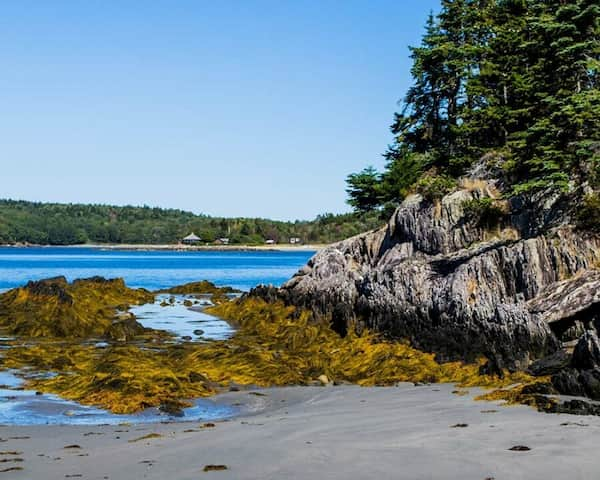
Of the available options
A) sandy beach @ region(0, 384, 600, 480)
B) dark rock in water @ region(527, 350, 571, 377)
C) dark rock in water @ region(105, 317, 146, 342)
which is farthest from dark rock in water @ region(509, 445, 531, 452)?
dark rock in water @ region(105, 317, 146, 342)

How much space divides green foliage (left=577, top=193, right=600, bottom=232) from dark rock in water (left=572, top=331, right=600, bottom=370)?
381 inches

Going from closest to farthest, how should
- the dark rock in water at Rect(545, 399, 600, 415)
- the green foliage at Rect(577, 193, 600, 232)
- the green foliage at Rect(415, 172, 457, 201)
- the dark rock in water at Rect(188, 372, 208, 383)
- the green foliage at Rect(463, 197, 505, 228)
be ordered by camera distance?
the dark rock in water at Rect(545, 399, 600, 415), the dark rock in water at Rect(188, 372, 208, 383), the green foliage at Rect(577, 193, 600, 232), the green foliage at Rect(463, 197, 505, 228), the green foliage at Rect(415, 172, 457, 201)

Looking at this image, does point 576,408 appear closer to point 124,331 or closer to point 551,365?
point 551,365

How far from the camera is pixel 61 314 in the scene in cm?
2773

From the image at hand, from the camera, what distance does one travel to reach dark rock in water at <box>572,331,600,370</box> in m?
13.7

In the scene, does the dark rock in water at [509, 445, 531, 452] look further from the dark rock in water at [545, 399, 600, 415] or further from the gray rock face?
the gray rock face

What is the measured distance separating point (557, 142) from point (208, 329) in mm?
15633

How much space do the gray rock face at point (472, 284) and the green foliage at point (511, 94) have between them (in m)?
1.83

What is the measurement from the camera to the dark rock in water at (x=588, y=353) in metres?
13.7

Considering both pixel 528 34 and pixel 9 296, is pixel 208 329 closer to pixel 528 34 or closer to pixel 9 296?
pixel 9 296

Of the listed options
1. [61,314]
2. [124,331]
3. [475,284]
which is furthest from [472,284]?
[61,314]

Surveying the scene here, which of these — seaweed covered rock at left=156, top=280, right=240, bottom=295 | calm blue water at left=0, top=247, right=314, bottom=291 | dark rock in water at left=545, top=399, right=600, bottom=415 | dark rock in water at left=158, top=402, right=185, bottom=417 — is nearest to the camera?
dark rock in water at left=545, top=399, right=600, bottom=415

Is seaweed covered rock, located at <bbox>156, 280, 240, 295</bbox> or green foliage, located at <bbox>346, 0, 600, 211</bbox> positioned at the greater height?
green foliage, located at <bbox>346, 0, 600, 211</bbox>

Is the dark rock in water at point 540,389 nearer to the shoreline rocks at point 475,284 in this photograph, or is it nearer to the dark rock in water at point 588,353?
the shoreline rocks at point 475,284
